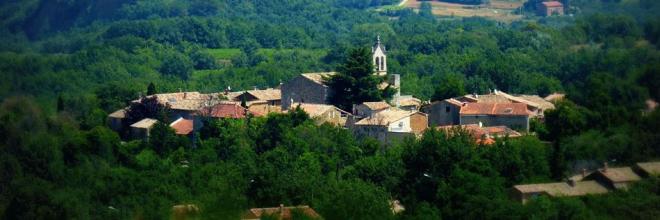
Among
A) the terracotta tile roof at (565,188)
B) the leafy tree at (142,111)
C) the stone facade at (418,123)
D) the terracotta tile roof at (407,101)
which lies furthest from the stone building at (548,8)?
the terracotta tile roof at (565,188)

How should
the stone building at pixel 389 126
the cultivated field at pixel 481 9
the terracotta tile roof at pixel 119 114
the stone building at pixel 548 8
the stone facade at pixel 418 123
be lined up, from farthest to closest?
1. the cultivated field at pixel 481 9
2. the stone building at pixel 548 8
3. the terracotta tile roof at pixel 119 114
4. the stone facade at pixel 418 123
5. the stone building at pixel 389 126

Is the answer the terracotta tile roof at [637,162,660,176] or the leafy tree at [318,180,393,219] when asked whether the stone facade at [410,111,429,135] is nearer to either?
the leafy tree at [318,180,393,219]

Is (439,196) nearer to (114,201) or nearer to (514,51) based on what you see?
(114,201)

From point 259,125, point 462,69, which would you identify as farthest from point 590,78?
point 462,69

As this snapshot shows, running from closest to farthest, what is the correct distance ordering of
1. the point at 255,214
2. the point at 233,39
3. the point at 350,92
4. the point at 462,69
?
the point at 255,214 → the point at 350,92 → the point at 462,69 → the point at 233,39

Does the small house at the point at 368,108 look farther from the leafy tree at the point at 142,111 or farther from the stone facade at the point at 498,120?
the leafy tree at the point at 142,111

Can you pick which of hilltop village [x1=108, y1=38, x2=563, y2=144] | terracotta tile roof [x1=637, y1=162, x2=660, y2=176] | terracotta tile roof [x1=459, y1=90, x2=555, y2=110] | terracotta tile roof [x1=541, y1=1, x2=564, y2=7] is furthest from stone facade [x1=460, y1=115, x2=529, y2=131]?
terracotta tile roof [x1=541, y1=1, x2=564, y2=7]

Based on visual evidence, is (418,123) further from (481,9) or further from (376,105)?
(481,9)
